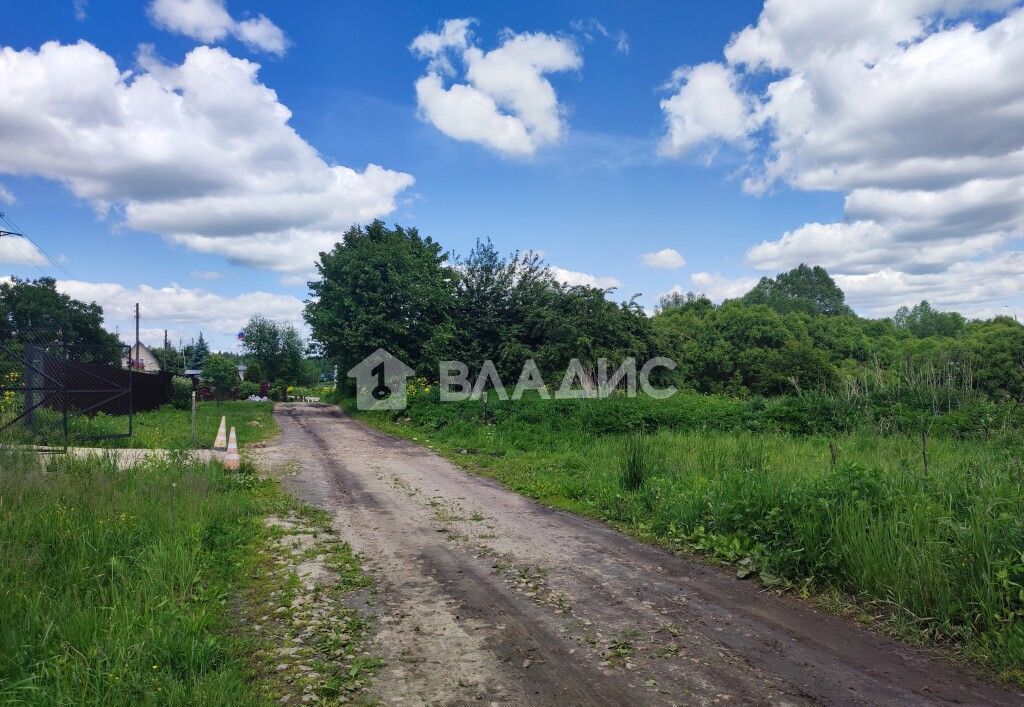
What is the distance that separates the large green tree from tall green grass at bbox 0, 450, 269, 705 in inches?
665

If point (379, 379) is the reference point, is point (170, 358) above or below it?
above

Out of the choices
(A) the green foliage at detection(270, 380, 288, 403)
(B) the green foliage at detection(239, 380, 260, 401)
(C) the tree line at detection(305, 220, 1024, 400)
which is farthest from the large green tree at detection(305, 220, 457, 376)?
(A) the green foliage at detection(270, 380, 288, 403)

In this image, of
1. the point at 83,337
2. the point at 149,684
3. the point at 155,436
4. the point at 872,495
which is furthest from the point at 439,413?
the point at 83,337

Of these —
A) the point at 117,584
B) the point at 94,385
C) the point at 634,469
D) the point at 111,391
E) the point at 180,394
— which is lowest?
the point at 117,584

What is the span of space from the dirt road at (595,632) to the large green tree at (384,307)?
17.7m

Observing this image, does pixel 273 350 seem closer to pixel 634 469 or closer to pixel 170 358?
pixel 170 358

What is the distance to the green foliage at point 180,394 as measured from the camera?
30156 mm

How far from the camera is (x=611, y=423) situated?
51.8 ft

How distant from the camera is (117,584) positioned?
4.96 metres

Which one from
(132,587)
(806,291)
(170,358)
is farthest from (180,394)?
(806,291)

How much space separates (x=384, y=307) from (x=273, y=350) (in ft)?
113

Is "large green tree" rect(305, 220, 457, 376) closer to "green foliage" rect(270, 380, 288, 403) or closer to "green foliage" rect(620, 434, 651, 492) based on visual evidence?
"green foliage" rect(620, 434, 651, 492)

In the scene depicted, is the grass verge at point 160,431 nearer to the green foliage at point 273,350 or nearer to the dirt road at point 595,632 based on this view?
the dirt road at point 595,632

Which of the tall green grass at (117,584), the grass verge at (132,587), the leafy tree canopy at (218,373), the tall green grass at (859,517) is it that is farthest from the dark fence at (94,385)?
the tall green grass at (859,517)
